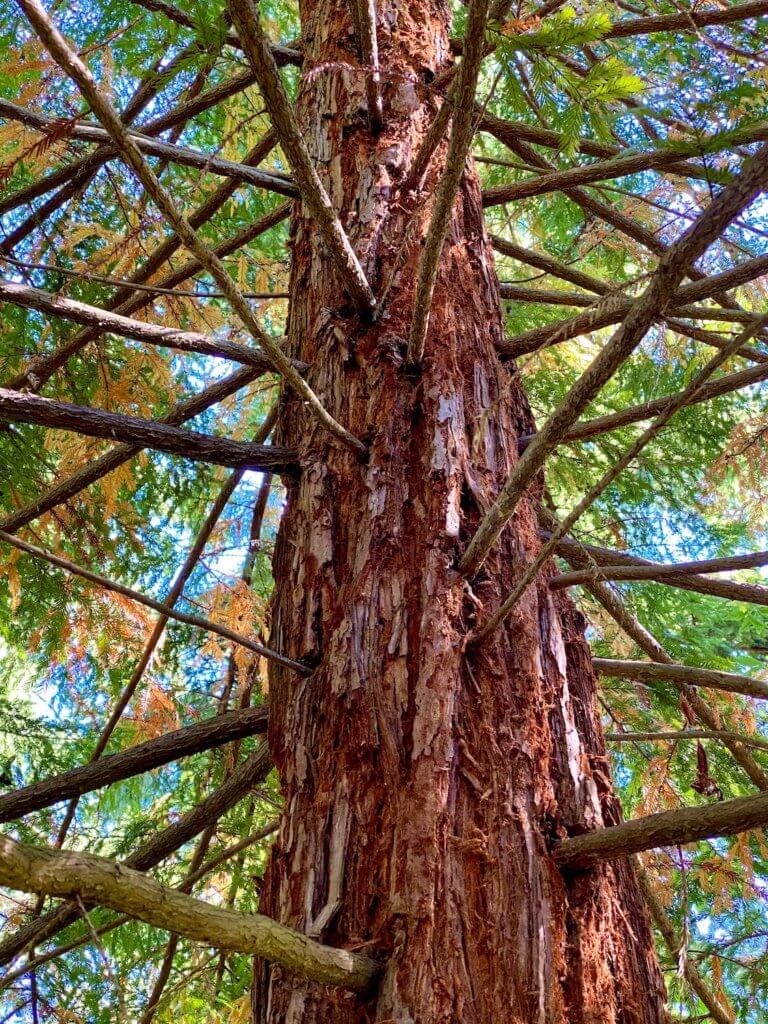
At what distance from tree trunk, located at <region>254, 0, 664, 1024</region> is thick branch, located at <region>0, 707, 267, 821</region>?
0.25m

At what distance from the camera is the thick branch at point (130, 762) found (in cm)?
188

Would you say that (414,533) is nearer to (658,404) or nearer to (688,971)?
(658,404)

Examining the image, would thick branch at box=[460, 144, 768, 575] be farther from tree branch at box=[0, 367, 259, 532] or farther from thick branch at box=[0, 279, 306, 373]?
tree branch at box=[0, 367, 259, 532]

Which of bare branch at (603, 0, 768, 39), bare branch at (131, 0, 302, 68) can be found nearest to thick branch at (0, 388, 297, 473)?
bare branch at (603, 0, 768, 39)

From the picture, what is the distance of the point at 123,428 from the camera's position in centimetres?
173

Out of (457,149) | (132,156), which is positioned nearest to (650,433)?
(457,149)

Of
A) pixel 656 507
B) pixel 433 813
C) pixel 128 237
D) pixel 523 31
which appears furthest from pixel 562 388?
pixel 433 813

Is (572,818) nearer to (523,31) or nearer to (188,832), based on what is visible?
(188,832)

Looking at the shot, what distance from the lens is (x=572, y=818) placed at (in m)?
1.54

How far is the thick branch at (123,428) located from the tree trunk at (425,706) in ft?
0.63

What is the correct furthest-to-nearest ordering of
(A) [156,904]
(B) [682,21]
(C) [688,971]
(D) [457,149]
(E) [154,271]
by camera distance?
(E) [154,271] < (B) [682,21] < (C) [688,971] < (D) [457,149] < (A) [156,904]

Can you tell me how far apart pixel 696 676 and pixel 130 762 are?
120 centimetres

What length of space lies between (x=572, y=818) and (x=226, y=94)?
2.23m

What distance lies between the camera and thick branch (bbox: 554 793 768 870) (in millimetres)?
1204
